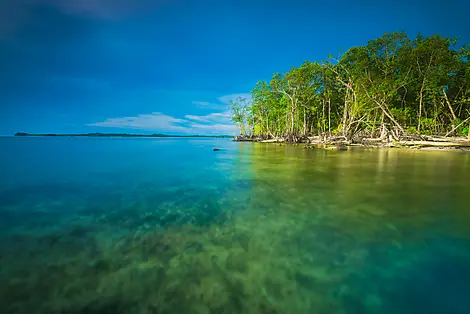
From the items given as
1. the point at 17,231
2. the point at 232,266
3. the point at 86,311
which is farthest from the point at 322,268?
the point at 17,231

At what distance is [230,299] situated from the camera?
2148mm

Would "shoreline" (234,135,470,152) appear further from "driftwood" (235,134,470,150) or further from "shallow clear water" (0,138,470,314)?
"shallow clear water" (0,138,470,314)

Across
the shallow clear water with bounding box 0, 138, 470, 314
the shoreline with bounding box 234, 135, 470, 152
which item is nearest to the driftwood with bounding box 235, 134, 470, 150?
the shoreline with bounding box 234, 135, 470, 152

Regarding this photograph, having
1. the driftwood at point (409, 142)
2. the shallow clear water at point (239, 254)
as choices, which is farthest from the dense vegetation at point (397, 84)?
the shallow clear water at point (239, 254)

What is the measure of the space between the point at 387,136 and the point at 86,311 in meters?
33.9

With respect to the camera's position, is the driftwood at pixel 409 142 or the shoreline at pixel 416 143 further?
the driftwood at pixel 409 142

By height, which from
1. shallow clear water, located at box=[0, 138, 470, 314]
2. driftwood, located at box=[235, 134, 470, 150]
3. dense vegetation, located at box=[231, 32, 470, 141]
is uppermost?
dense vegetation, located at box=[231, 32, 470, 141]

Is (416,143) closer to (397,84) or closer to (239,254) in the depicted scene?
(397,84)

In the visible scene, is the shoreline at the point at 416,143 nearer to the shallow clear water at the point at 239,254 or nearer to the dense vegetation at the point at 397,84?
the dense vegetation at the point at 397,84

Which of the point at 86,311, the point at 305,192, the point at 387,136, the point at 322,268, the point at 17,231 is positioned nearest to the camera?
the point at 86,311

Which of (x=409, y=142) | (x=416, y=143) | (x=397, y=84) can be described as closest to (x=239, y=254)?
(x=416, y=143)

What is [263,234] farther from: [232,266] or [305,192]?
[305,192]

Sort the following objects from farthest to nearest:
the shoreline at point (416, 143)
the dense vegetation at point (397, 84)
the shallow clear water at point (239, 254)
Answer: the dense vegetation at point (397, 84) < the shoreline at point (416, 143) < the shallow clear water at point (239, 254)

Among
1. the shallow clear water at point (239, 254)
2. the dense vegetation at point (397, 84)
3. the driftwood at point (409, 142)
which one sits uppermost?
the dense vegetation at point (397, 84)
